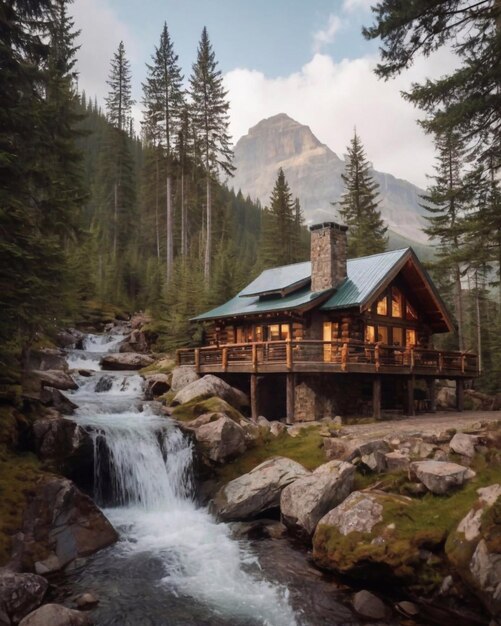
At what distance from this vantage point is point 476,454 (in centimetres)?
1238

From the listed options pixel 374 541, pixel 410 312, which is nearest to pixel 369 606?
pixel 374 541

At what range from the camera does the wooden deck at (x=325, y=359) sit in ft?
65.6

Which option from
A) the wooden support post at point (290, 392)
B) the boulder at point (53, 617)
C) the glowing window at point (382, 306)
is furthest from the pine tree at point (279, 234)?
the boulder at point (53, 617)

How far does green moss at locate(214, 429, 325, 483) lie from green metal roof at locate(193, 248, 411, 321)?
7494 millimetres

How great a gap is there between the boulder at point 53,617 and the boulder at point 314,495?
579 centimetres

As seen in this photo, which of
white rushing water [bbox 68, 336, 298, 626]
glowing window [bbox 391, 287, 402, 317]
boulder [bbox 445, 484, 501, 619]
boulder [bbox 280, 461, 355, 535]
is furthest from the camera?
glowing window [bbox 391, 287, 402, 317]

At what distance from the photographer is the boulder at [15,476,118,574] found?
1011cm

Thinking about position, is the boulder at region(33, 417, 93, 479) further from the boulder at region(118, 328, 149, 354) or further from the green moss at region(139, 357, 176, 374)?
the boulder at region(118, 328, 149, 354)

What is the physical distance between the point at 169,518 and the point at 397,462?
698cm

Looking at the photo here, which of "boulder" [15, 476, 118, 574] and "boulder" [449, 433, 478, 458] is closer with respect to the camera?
"boulder" [15, 476, 118, 574]

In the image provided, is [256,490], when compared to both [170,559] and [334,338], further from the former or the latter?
[334,338]

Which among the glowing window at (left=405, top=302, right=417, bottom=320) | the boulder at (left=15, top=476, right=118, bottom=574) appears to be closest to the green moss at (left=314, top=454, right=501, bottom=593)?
the boulder at (left=15, top=476, right=118, bottom=574)

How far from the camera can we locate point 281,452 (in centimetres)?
1595

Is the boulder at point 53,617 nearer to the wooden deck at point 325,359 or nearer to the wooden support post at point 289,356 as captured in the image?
the wooden support post at point 289,356
